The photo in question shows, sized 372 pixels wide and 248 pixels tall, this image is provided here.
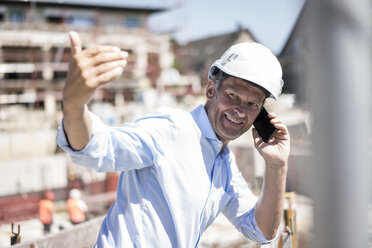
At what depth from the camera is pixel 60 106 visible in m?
5.67

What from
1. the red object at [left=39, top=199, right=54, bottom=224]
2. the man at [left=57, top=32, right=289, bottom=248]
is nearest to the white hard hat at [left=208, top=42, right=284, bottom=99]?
the man at [left=57, top=32, right=289, bottom=248]

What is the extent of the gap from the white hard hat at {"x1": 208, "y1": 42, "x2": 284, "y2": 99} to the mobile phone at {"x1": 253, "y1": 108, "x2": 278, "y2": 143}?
142 mm

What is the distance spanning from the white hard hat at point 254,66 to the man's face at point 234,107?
6cm

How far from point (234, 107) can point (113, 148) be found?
689 millimetres

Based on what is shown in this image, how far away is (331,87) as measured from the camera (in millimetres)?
472

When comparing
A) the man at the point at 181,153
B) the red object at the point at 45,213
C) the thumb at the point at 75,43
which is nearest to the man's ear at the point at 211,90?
the man at the point at 181,153

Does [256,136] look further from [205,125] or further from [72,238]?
[72,238]

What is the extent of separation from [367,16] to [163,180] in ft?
4.17

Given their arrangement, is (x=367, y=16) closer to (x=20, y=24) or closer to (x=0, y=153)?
(x=0, y=153)

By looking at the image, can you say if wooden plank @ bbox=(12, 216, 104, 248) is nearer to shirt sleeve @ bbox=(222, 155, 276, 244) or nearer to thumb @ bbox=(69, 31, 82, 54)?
shirt sleeve @ bbox=(222, 155, 276, 244)

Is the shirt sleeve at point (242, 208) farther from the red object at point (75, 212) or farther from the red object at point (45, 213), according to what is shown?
the red object at point (75, 212)

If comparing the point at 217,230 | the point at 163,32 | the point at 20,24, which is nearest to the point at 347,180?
the point at 217,230

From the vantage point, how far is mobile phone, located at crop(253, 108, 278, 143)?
199 cm

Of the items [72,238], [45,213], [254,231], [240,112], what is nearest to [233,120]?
[240,112]
